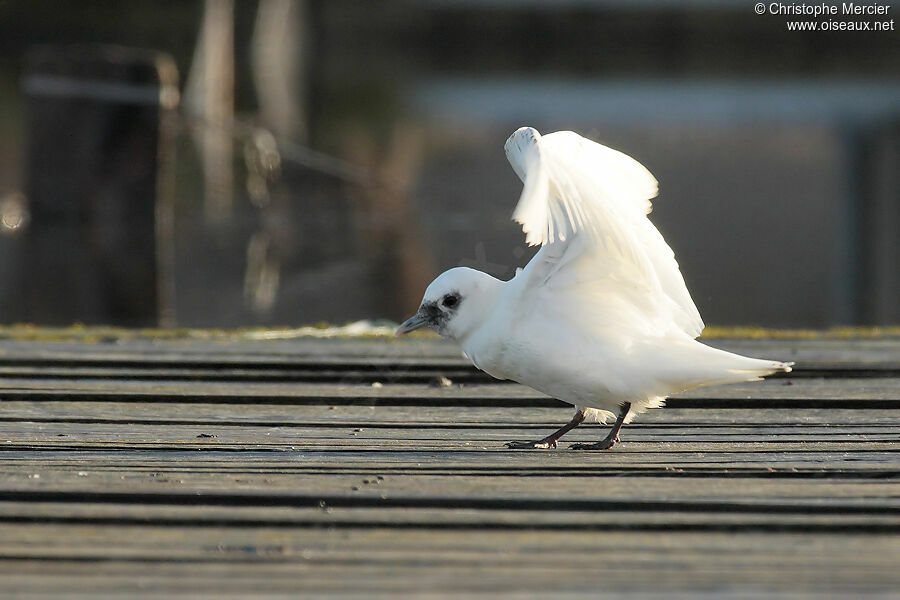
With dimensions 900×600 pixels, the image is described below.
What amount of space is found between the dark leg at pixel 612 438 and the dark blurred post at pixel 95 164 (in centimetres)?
484

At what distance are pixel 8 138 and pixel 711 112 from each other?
1264cm

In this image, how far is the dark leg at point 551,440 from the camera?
126 inches

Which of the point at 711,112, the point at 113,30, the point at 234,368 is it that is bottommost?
the point at 234,368

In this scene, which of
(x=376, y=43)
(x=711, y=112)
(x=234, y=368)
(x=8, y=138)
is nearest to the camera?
(x=234, y=368)

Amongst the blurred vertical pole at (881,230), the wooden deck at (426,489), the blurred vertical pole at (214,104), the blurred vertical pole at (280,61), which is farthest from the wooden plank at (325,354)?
the blurred vertical pole at (280,61)

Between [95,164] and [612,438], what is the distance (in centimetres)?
538

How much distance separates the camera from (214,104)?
16516 millimetres

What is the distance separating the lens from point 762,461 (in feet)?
9.63

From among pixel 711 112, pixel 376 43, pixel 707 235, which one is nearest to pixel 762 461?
pixel 707 235

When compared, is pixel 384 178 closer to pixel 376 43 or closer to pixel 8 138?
pixel 8 138

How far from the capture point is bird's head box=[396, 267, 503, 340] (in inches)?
136

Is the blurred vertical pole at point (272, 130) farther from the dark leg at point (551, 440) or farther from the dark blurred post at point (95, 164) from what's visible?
the dark leg at point (551, 440)

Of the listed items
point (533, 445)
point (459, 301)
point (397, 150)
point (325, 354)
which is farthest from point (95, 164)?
point (397, 150)

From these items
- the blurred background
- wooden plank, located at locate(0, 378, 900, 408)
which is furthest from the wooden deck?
the blurred background
